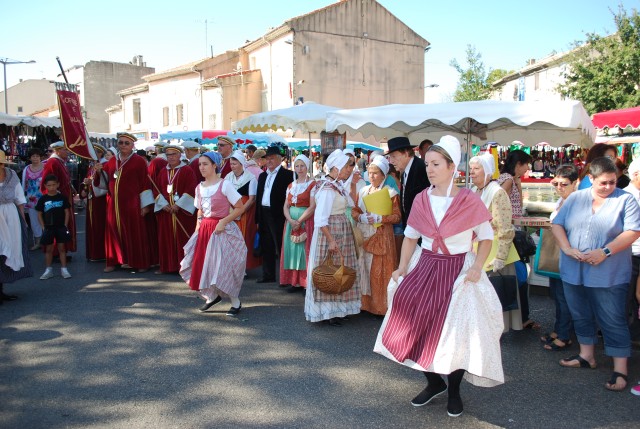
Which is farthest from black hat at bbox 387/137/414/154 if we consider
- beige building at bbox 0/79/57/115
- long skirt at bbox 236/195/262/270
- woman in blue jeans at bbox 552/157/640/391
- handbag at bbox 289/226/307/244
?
beige building at bbox 0/79/57/115

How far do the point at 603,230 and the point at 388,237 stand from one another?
2.23 meters

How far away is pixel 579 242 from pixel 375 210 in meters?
2.06

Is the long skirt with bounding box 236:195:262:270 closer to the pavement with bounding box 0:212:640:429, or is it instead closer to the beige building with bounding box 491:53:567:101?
the pavement with bounding box 0:212:640:429

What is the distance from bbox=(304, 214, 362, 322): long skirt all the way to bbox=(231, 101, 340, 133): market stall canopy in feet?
12.6

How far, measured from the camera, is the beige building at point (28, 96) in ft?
173

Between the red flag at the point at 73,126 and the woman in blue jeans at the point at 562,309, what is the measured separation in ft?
21.1

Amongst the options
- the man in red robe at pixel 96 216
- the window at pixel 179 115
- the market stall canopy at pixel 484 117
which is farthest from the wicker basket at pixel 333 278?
the window at pixel 179 115

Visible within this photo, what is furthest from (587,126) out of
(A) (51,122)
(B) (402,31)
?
(B) (402,31)

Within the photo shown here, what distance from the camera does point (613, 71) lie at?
1755 cm

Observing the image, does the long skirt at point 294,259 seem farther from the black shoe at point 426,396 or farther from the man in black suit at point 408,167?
the black shoe at point 426,396

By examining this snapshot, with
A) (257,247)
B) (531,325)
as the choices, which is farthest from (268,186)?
(531,325)

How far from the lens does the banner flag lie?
771 cm

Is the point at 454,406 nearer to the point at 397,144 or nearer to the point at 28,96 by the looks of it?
the point at 397,144

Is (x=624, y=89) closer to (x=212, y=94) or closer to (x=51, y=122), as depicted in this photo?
(x=51, y=122)
